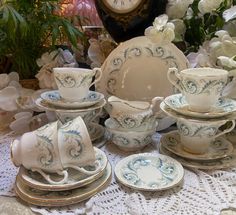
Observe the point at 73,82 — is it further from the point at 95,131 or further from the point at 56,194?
the point at 56,194

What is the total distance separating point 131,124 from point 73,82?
150 mm

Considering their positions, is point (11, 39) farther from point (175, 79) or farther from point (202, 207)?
point (202, 207)

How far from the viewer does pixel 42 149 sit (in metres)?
0.58

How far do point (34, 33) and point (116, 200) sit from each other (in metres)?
0.50

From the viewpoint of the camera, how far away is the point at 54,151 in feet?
1.92

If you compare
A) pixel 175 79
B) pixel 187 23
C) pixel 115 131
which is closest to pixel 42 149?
pixel 115 131

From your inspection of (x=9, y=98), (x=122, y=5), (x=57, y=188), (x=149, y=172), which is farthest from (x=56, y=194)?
(x=122, y=5)

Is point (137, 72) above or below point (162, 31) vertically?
below

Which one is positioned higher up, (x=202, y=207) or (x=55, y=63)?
(x=55, y=63)

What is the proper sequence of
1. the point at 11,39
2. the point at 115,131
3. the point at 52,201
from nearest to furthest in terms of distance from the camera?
→ the point at 52,201 → the point at 115,131 → the point at 11,39

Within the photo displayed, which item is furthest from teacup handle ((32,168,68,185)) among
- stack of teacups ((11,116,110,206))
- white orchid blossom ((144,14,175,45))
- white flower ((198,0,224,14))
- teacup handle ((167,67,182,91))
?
white flower ((198,0,224,14))

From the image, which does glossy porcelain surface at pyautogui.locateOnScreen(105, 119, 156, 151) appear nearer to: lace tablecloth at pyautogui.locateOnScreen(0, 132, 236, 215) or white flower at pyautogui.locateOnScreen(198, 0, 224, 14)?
lace tablecloth at pyautogui.locateOnScreen(0, 132, 236, 215)

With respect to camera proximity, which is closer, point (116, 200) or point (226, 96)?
point (116, 200)

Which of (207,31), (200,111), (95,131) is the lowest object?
(95,131)
